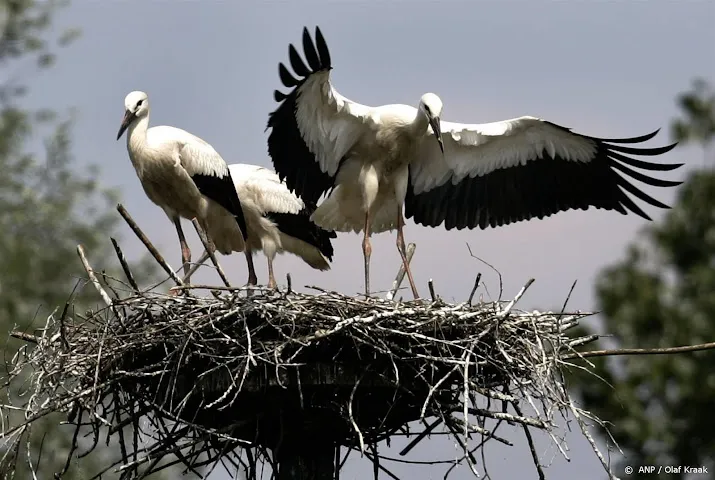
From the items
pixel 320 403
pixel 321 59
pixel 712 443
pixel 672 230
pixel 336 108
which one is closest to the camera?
pixel 320 403

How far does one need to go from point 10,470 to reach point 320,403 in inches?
70.7

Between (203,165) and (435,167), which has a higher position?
(203,165)

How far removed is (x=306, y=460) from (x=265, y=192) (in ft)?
14.6

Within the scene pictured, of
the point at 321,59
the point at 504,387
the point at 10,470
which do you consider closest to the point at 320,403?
the point at 504,387

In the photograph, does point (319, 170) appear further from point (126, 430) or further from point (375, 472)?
point (126, 430)

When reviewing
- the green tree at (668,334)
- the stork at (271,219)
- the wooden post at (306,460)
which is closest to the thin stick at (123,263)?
the wooden post at (306,460)

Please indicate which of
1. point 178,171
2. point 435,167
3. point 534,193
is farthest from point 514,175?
point 178,171

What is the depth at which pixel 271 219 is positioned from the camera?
11.1 metres

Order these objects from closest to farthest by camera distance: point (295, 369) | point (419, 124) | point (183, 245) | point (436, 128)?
point (295, 369) < point (436, 128) < point (419, 124) < point (183, 245)

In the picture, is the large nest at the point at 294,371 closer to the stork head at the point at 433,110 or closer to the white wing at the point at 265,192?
the stork head at the point at 433,110

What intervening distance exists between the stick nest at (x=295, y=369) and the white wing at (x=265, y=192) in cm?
400

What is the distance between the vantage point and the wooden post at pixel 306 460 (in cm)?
680

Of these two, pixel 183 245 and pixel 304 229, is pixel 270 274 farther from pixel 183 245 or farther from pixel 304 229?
pixel 183 245

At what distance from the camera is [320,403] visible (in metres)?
6.63
